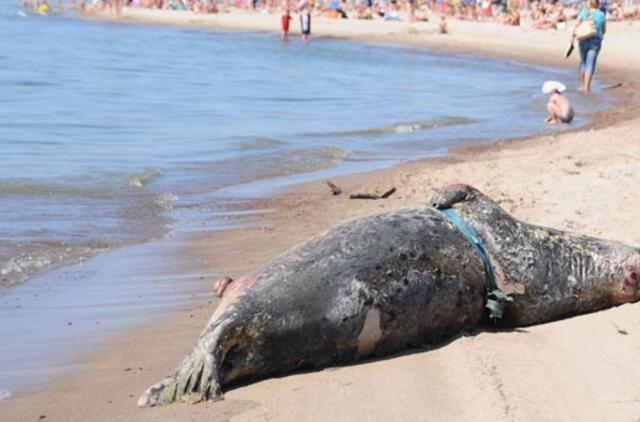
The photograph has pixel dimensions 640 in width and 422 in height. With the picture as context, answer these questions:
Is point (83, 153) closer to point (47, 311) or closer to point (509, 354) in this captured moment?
point (47, 311)

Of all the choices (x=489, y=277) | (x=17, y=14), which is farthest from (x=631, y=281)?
(x=17, y=14)

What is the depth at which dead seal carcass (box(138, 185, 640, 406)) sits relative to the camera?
4910mm

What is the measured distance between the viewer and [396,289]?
524 cm

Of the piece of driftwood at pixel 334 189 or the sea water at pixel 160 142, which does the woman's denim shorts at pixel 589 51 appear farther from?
the piece of driftwood at pixel 334 189

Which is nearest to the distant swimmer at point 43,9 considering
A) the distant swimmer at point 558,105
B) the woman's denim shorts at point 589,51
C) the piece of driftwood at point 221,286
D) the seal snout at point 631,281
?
the woman's denim shorts at point 589,51

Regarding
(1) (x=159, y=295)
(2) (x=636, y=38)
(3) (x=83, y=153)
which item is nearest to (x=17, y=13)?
(2) (x=636, y=38)

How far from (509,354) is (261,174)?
7.20 metres

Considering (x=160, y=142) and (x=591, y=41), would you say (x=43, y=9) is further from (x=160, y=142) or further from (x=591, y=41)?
(x=160, y=142)

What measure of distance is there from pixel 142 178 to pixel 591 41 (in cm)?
1153

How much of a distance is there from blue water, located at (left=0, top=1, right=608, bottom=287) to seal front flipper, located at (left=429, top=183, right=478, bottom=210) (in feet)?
9.76

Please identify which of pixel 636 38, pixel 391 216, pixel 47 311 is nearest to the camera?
pixel 391 216

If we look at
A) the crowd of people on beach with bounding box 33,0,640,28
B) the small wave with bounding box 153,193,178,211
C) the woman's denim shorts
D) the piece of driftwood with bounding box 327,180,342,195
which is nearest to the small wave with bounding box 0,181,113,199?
the small wave with bounding box 153,193,178,211

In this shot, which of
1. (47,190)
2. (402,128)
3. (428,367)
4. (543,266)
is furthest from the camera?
(402,128)

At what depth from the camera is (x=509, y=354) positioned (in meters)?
5.12
